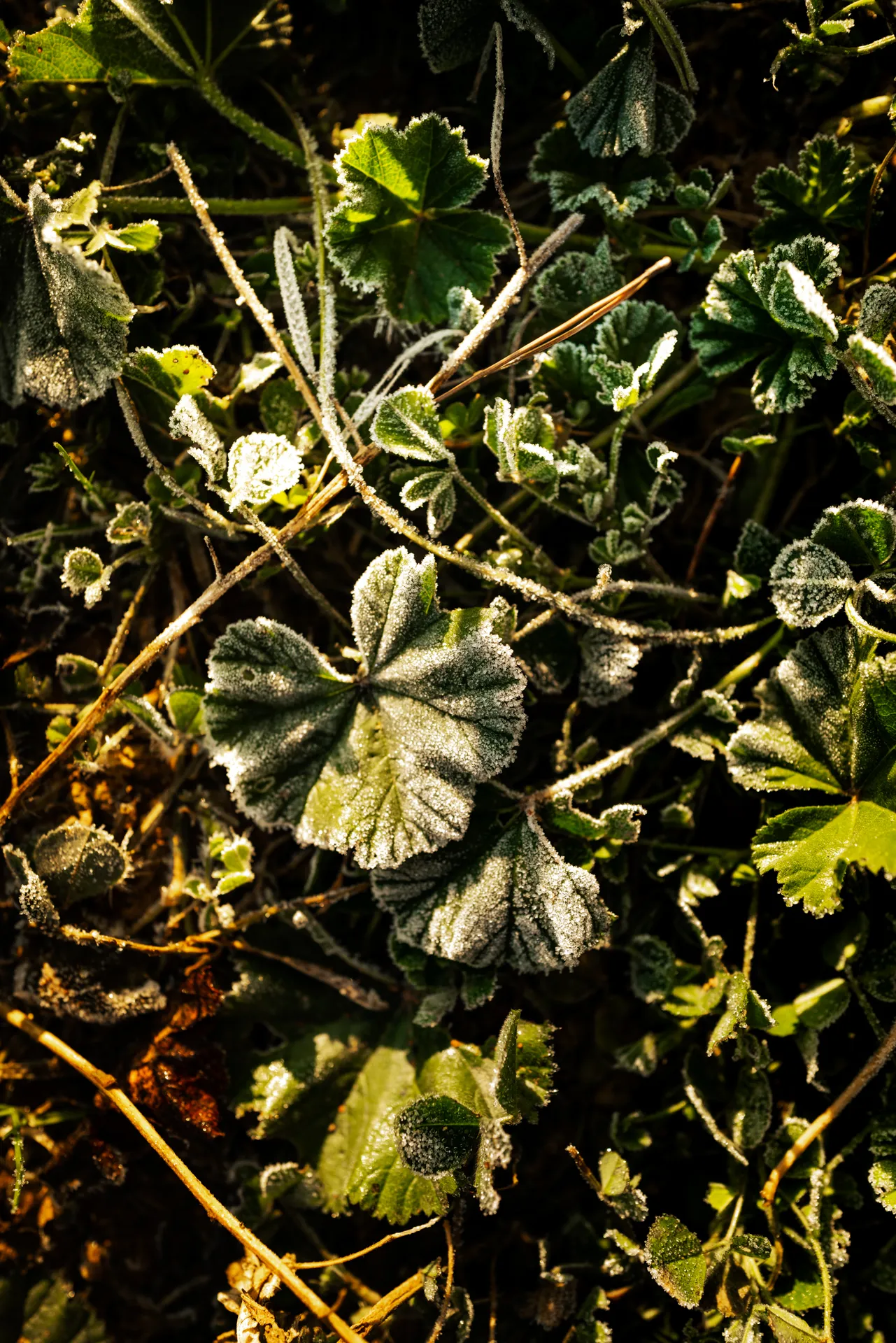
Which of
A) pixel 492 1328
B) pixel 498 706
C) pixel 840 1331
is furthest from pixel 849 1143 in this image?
pixel 498 706

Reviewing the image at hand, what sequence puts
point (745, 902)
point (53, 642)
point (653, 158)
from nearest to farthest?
point (653, 158) → point (745, 902) → point (53, 642)

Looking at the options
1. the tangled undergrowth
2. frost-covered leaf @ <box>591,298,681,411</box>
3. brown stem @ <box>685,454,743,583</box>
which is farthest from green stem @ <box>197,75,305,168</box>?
brown stem @ <box>685,454,743,583</box>

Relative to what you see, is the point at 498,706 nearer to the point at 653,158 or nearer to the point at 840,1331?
the point at 653,158

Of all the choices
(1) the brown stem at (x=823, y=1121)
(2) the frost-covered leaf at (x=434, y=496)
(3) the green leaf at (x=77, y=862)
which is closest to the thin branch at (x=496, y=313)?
(2) the frost-covered leaf at (x=434, y=496)

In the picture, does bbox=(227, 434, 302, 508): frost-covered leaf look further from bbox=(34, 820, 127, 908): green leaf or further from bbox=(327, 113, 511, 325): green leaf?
bbox=(34, 820, 127, 908): green leaf

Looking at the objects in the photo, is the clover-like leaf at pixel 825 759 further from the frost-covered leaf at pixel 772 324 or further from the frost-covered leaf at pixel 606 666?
the frost-covered leaf at pixel 772 324

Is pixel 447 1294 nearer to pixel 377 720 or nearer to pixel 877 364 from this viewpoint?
pixel 377 720
